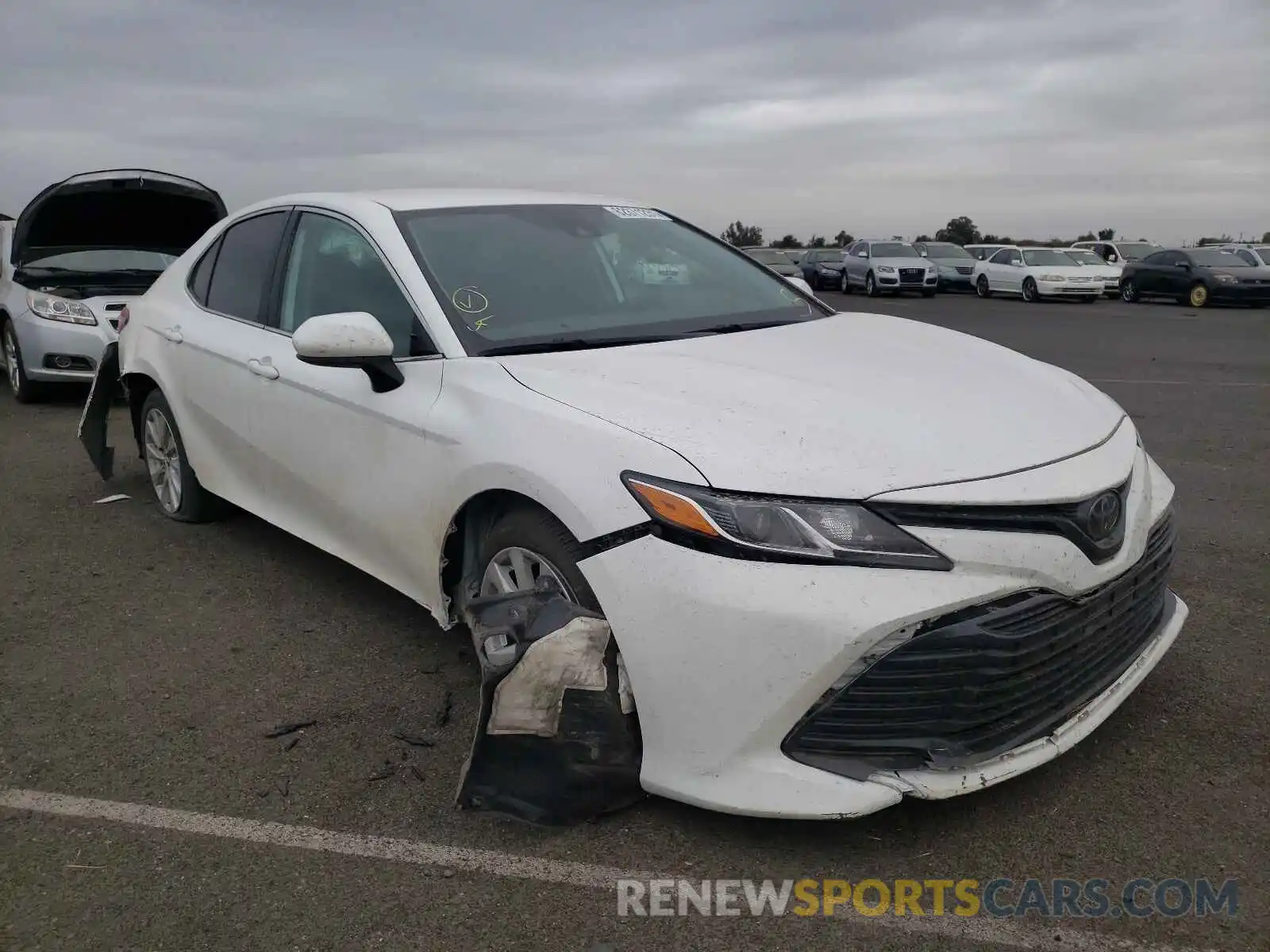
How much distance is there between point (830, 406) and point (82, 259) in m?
8.95

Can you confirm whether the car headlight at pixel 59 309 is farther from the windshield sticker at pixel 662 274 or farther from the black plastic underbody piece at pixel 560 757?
the black plastic underbody piece at pixel 560 757

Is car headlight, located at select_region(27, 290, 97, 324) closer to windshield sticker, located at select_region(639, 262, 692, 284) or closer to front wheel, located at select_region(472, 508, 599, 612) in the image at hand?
windshield sticker, located at select_region(639, 262, 692, 284)

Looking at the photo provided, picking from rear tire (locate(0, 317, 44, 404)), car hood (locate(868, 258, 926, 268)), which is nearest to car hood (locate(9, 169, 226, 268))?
rear tire (locate(0, 317, 44, 404))

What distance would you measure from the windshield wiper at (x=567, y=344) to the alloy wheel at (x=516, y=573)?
2.03ft

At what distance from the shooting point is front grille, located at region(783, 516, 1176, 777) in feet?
7.87

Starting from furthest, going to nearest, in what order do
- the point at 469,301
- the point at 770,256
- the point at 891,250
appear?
1. the point at 770,256
2. the point at 891,250
3. the point at 469,301

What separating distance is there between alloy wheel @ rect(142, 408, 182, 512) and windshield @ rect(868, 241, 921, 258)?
2473 centimetres

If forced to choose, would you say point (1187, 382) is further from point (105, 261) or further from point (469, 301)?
point (105, 261)

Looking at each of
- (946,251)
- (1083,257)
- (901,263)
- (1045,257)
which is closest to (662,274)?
(1045,257)

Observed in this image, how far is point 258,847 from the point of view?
267 centimetres

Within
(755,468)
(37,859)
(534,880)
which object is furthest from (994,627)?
(37,859)

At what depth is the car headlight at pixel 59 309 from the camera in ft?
29.6

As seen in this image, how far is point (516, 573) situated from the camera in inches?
118

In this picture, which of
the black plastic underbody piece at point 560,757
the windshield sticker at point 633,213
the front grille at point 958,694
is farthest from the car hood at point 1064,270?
the black plastic underbody piece at point 560,757
